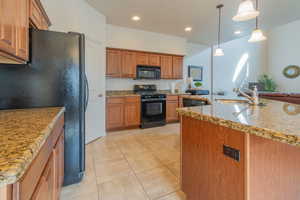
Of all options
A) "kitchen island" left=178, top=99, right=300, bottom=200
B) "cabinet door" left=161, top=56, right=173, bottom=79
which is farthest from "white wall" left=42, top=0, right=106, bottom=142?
"kitchen island" left=178, top=99, right=300, bottom=200

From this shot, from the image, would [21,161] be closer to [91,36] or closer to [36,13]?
[36,13]

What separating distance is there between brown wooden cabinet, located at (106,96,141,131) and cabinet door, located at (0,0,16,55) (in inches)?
104

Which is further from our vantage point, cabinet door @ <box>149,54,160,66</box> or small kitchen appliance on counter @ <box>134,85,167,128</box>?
cabinet door @ <box>149,54,160,66</box>

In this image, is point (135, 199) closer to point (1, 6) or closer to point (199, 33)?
point (1, 6)

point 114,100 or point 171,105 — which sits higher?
point 114,100

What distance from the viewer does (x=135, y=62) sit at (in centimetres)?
427

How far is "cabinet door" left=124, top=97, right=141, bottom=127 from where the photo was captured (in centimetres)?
396

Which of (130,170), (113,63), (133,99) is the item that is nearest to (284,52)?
(133,99)

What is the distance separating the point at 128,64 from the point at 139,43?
0.71 m

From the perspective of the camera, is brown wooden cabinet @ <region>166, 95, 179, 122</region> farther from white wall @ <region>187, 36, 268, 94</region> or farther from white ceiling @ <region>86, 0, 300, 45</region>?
white wall @ <region>187, 36, 268, 94</region>

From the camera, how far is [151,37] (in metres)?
4.50

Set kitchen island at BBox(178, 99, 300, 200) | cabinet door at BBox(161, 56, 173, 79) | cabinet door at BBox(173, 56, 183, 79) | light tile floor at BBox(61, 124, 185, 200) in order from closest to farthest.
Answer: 1. kitchen island at BBox(178, 99, 300, 200)
2. light tile floor at BBox(61, 124, 185, 200)
3. cabinet door at BBox(161, 56, 173, 79)
4. cabinet door at BBox(173, 56, 183, 79)

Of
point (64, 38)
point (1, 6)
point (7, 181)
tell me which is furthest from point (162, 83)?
point (7, 181)

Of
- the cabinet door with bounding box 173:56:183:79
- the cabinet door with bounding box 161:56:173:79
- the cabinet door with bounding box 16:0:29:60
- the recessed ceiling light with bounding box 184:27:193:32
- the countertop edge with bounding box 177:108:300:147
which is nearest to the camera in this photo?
the countertop edge with bounding box 177:108:300:147
